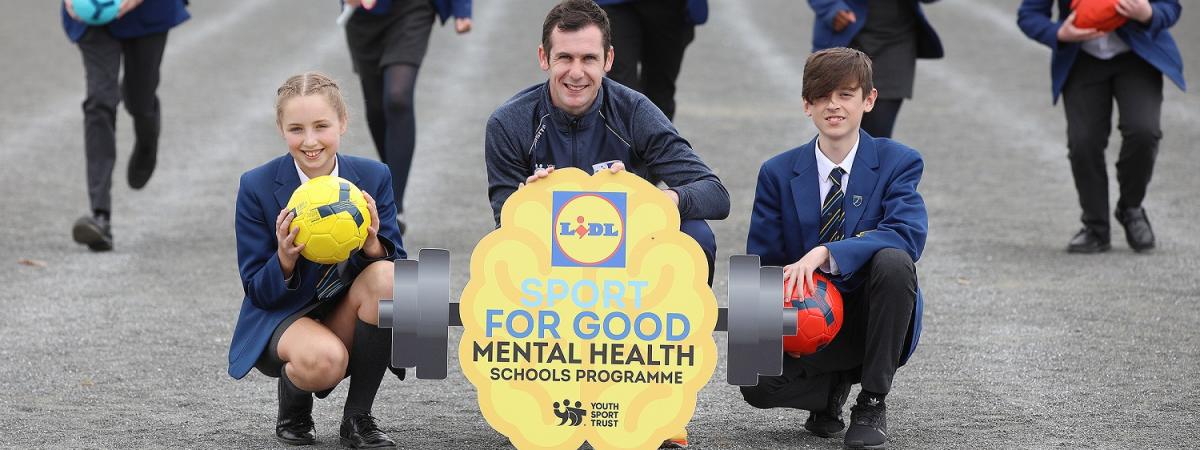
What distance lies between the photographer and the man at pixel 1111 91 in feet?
28.1

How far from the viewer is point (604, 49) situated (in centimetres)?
527

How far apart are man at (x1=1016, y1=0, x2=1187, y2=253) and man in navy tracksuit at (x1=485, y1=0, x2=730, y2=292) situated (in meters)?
3.94

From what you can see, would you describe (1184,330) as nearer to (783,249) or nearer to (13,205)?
(783,249)

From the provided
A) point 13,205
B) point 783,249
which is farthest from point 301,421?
point 13,205

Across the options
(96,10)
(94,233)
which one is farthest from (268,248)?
(94,233)

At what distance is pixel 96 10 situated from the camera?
8648 millimetres

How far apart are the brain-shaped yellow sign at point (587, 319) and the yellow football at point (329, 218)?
0.35 meters

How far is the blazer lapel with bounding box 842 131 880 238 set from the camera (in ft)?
17.2

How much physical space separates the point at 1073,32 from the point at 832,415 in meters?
3.95

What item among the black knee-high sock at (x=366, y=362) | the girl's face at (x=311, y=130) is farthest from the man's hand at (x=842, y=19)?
the black knee-high sock at (x=366, y=362)

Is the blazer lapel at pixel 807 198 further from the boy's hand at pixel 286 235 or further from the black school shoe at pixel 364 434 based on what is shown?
the boy's hand at pixel 286 235

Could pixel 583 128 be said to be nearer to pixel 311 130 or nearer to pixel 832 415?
pixel 311 130

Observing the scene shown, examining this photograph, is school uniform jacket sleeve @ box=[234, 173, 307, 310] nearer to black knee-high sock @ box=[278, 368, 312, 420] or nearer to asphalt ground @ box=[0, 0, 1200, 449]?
black knee-high sock @ box=[278, 368, 312, 420]

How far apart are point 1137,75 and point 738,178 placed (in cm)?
336
